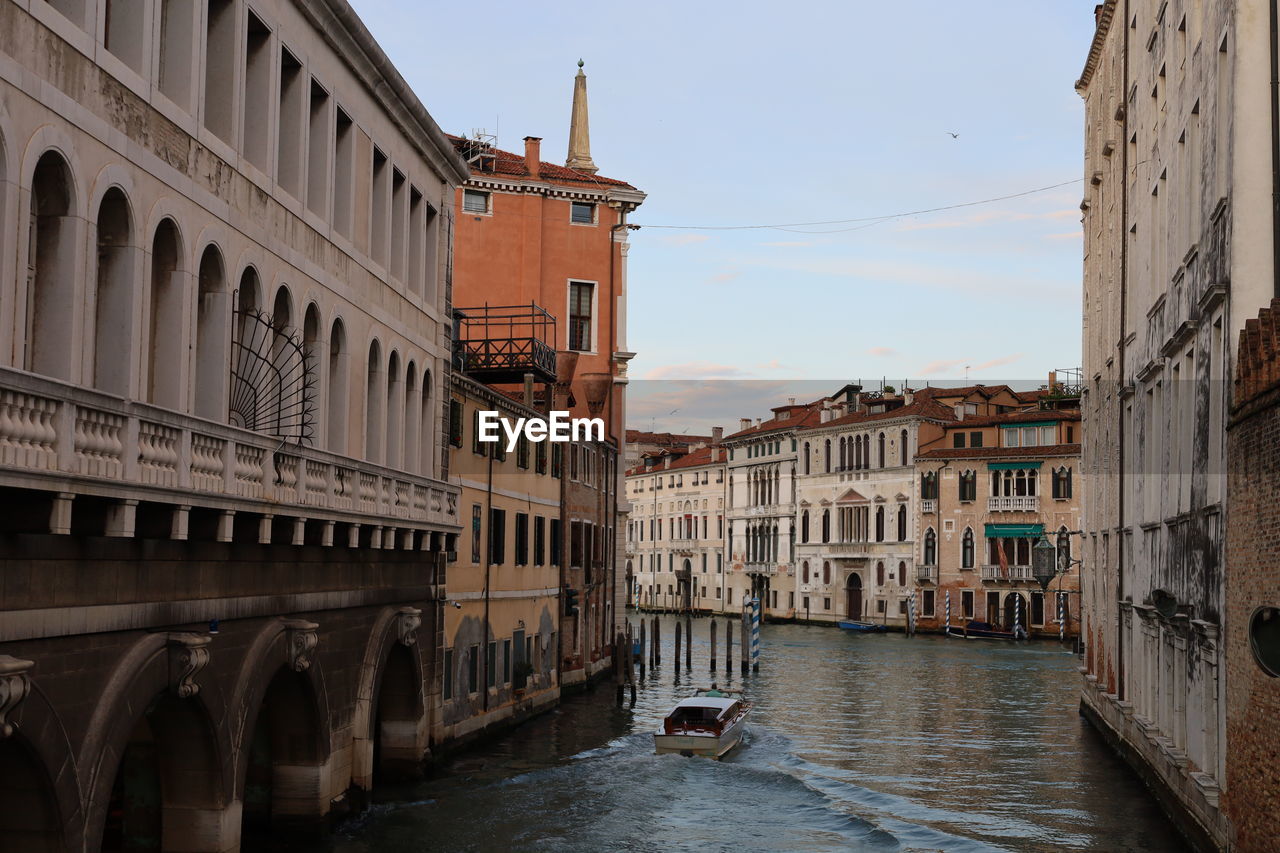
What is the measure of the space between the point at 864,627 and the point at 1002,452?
40.5ft

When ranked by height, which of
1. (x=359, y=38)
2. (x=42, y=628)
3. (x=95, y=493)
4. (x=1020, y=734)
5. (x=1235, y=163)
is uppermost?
(x=359, y=38)

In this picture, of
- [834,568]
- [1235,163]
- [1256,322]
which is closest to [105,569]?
[1256,322]

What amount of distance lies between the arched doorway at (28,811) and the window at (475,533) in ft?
55.9

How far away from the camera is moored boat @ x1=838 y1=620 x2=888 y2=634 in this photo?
3135 inches

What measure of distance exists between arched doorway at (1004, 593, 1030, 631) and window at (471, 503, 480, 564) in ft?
169

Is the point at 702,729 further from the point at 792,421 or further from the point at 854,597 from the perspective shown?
the point at 792,421

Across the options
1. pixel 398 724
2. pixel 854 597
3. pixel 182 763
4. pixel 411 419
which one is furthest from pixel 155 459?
Answer: pixel 854 597

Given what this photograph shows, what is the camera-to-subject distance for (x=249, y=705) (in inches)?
631

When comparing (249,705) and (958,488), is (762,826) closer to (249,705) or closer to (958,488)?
(249,705)

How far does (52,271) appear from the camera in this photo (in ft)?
38.3

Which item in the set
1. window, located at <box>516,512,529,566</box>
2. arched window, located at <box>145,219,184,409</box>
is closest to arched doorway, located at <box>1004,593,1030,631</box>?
window, located at <box>516,512,529,566</box>

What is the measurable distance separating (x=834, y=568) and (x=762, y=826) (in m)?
63.7

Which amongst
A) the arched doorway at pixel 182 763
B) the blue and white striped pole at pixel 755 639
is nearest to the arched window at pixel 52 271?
the arched doorway at pixel 182 763

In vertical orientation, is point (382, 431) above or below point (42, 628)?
above
